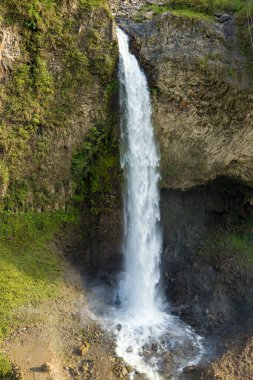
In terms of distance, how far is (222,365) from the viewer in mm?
9820

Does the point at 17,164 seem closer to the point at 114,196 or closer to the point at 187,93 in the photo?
the point at 114,196

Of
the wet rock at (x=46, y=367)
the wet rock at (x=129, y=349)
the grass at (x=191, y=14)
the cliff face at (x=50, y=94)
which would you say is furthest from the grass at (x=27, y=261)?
the grass at (x=191, y=14)

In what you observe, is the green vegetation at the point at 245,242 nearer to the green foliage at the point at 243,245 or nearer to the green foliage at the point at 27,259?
Result: the green foliage at the point at 243,245

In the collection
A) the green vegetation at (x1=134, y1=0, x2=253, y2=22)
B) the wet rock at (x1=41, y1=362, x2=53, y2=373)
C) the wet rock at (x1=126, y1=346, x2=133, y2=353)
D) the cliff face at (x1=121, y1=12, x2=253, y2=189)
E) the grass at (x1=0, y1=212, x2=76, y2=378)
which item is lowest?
the wet rock at (x1=126, y1=346, x2=133, y2=353)

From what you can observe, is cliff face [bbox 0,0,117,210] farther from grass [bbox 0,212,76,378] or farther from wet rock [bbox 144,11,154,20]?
wet rock [bbox 144,11,154,20]

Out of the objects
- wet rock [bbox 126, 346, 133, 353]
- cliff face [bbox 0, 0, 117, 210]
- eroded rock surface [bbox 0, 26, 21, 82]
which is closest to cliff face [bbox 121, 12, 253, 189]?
cliff face [bbox 0, 0, 117, 210]

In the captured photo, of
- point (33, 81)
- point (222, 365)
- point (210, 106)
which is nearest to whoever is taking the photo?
point (222, 365)

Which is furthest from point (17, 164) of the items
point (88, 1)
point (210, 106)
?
point (210, 106)

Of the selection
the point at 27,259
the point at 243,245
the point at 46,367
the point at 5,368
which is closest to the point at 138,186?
the point at 27,259

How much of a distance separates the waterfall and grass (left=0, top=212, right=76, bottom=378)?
2.05 metres

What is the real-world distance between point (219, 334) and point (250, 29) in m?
9.54

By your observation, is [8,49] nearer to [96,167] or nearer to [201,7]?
[96,167]

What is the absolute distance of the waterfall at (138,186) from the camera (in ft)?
41.3

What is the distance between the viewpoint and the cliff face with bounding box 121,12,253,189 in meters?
12.7
